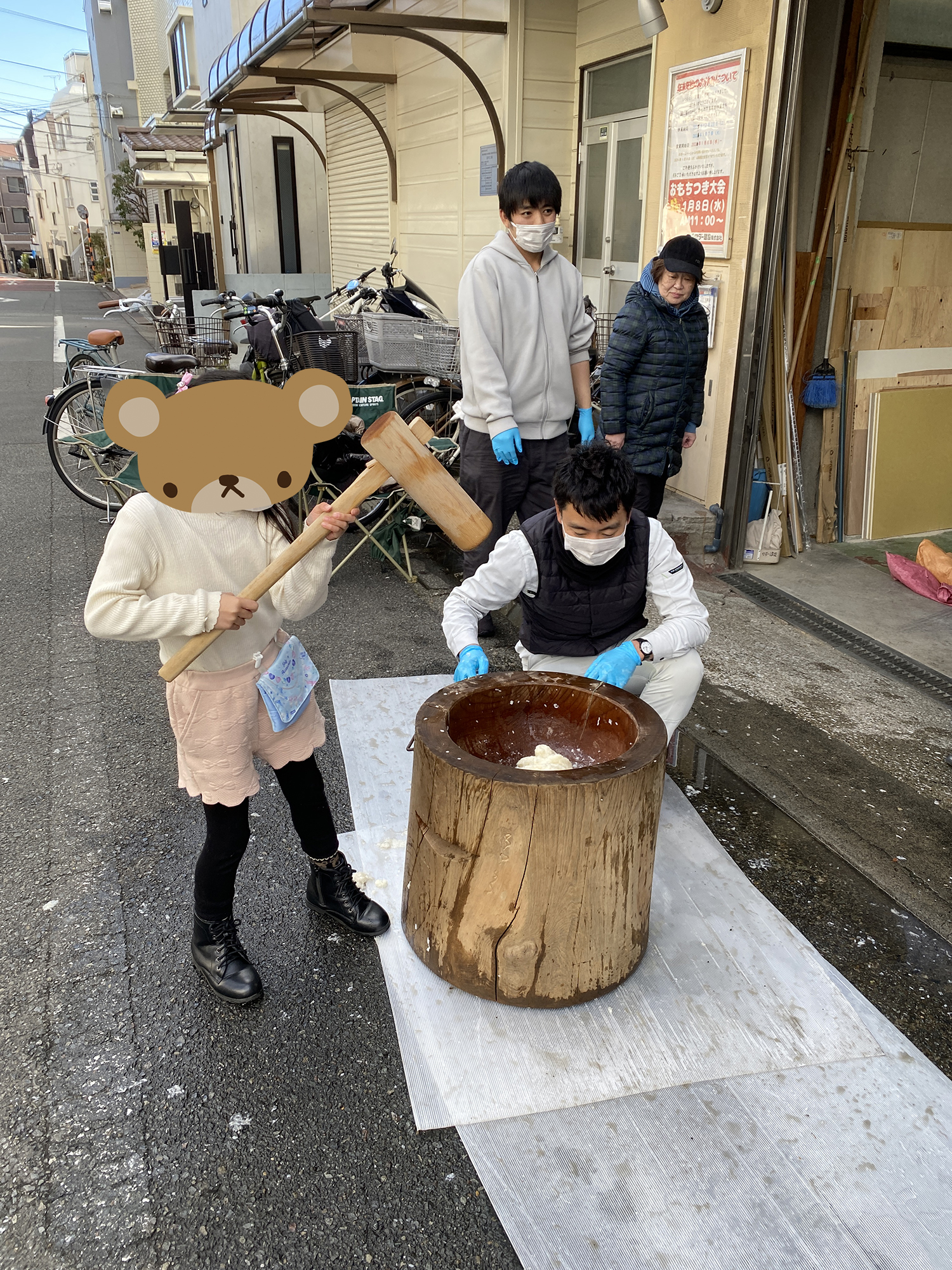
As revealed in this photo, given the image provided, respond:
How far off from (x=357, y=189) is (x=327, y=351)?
8348mm

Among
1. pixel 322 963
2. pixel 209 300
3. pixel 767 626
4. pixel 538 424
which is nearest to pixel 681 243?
pixel 538 424

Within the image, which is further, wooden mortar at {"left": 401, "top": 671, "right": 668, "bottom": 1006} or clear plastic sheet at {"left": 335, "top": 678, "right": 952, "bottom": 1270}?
wooden mortar at {"left": 401, "top": 671, "right": 668, "bottom": 1006}

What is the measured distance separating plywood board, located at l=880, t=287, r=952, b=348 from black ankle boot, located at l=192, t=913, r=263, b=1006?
572 cm

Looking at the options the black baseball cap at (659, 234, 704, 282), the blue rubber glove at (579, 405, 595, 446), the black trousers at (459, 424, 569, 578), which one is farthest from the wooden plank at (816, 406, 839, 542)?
the black trousers at (459, 424, 569, 578)

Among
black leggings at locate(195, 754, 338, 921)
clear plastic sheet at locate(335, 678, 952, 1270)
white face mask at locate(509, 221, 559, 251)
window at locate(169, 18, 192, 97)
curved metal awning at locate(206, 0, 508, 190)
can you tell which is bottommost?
clear plastic sheet at locate(335, 678, 952, 1270)

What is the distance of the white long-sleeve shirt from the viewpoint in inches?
116

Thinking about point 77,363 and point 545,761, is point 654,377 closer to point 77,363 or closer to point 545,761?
point 545,761

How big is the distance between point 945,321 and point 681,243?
3.16 m

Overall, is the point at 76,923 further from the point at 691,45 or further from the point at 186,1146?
the point at 691,45

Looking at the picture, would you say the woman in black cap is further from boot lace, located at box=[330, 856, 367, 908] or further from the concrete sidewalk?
boot lace, located at box=[330, 856, 367, 908]

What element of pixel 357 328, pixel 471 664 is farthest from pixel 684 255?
pixel 357 328

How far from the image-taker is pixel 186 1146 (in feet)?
6.95

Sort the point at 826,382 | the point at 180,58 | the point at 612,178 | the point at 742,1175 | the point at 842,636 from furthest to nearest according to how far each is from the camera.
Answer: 1. the point at 180,58
2. the point at 612,178
3. the point at 826,382
4. the point at 842,636
5. the point at 742,1175

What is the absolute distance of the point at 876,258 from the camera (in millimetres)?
6055
